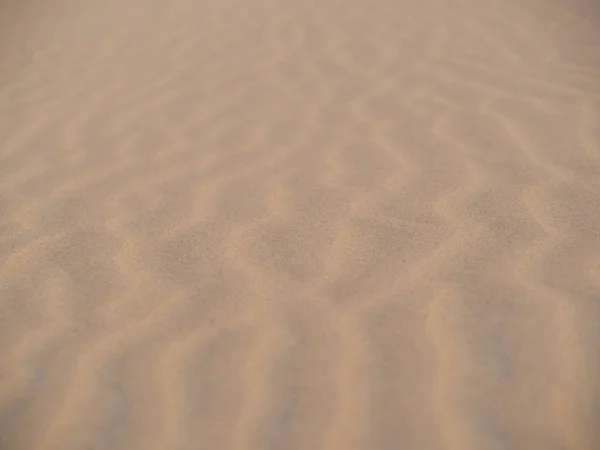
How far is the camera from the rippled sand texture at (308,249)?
1.80 meters

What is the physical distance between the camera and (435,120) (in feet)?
10.6

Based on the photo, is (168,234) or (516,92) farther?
(516,92)

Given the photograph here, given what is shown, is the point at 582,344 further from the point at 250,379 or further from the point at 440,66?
the point at 440,66

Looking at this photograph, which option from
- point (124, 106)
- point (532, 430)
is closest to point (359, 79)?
point (124, 106)

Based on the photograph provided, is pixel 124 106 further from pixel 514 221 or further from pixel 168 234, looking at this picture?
pixel 514 221

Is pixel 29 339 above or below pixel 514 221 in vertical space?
above

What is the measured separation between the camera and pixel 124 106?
3693 millimetres

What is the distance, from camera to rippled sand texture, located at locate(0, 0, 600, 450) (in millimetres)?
1798

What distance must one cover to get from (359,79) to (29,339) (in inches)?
95.5

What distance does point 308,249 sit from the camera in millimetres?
2400

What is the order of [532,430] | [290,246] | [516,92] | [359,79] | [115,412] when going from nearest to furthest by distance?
[532,430] → [115,412] → [290,246] → [516,92] → [359,79]

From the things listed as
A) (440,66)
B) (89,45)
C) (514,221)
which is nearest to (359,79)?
(440,66)

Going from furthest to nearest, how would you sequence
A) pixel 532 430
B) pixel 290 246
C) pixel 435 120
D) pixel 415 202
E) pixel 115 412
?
pixel 435 120
pixel 415 202
pixel 290 246
pixel 115 412
pixel 532 430

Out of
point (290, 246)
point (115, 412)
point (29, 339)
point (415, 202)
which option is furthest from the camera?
point (415, 202)
